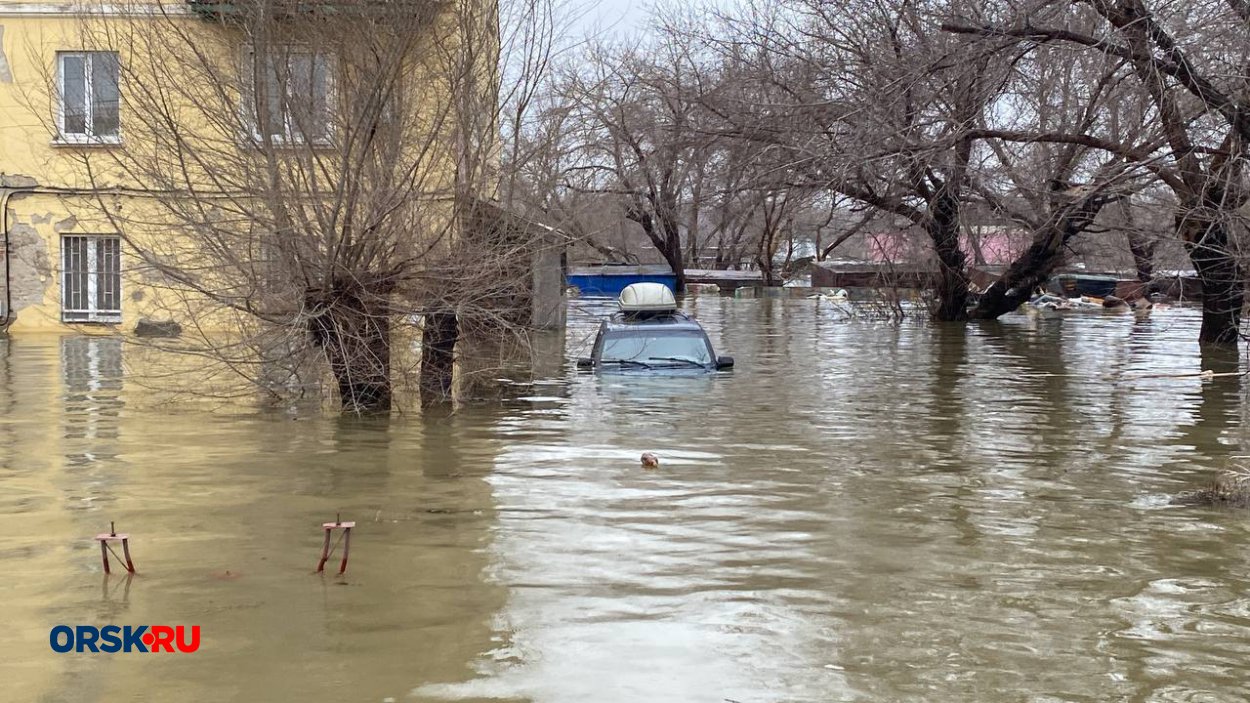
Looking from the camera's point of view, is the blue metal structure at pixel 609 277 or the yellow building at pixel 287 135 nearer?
the yellow building at pixel 287 135

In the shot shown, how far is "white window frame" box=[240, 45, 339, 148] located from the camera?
40.0ft

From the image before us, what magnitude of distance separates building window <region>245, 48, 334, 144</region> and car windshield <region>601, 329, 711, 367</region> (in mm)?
5757

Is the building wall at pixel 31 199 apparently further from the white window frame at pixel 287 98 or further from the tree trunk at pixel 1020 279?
the tree trunk at pixel 1020 279

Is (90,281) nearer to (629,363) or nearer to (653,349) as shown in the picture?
(629,363)

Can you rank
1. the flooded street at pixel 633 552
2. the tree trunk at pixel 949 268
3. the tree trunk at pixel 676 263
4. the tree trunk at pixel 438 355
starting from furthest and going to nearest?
1. the tree trunk at pixel 676 263
2. the tree trunk at pixel 949 268
3. the tree trunk at pixel 438 355
4. the flooded street at pixel 633 552

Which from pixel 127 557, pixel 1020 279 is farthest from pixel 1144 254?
pixel 127 557

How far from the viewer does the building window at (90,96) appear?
13.1 metres

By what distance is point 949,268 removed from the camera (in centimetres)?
3253

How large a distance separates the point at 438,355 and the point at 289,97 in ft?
10.2

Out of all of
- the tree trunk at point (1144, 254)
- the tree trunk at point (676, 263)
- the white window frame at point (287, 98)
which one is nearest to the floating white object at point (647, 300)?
the white window frame at point (287, 98)

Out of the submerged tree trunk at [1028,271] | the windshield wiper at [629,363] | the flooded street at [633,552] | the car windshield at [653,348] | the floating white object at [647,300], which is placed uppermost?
the submerged tree trunk at [1028,271]

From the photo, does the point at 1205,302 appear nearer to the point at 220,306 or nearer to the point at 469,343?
the point at 469,343

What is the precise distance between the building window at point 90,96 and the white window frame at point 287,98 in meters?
1.29

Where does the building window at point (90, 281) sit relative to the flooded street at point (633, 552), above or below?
above
